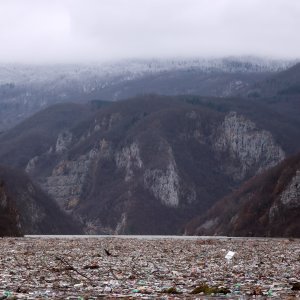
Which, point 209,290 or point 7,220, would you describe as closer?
point 209,290

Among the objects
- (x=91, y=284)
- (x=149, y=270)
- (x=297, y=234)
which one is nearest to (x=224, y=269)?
(x=149, y=270)

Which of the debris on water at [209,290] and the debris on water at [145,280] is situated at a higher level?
the debris on water at [209,290]

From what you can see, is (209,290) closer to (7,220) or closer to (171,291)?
(171,291)

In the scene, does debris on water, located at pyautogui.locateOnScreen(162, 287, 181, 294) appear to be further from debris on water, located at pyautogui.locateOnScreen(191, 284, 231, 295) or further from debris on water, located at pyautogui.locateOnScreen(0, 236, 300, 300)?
debris on water, located at pyautogui.locateOnScreen(191, 284, 231, 295)

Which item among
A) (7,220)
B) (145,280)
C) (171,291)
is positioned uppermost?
(171,291)

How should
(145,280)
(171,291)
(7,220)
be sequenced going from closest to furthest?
(171,291), (145,280), (7,220)

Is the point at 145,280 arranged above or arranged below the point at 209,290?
below

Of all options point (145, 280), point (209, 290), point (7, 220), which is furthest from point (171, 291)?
point (7, 220)

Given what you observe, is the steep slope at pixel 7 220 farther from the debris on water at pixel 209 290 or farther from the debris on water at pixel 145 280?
the debris on water at pixel 209 290

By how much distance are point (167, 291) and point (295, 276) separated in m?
9.41

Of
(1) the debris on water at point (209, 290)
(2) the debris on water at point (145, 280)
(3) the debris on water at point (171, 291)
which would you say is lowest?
(2) the debris on water at point (145, 280)

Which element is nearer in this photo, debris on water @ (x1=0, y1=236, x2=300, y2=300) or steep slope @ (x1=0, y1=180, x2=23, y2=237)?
debris on water @ (x1=0, y1=236, x2=300, y2=300)

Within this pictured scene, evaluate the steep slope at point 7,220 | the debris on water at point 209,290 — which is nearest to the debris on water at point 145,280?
the debris on water at point 209,290

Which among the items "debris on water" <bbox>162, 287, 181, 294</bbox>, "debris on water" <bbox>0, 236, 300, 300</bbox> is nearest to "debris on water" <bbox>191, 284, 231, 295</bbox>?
"debris on water" <bbox>0, 236, 300, 300</bbox>
